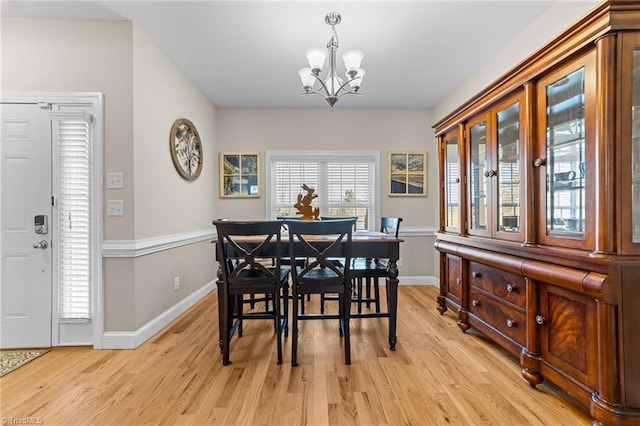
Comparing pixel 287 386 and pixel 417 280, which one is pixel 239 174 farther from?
pixel 287 386

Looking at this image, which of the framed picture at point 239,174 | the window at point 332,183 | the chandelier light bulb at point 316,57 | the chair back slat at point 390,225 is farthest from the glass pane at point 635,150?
the framed picture at point 239,174

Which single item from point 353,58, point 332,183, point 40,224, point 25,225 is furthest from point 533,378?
point 25,225

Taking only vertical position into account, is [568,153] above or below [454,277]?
above

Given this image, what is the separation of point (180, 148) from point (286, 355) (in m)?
2.39

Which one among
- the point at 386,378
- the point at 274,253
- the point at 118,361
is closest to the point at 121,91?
the point at 274,253

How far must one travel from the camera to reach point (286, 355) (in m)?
2.31

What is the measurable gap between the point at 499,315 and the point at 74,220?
10.9ft

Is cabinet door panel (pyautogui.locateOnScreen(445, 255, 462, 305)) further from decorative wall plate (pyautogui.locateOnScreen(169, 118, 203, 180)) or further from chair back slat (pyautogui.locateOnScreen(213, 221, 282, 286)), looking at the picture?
decorative wall plate (pyautogui.locateOnScreen(169, 118, 203, 180))

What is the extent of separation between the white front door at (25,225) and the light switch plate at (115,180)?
1.49ft

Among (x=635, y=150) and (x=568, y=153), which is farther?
(x=568, y=153)

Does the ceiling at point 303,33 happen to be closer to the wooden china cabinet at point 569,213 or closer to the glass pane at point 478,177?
the wooden china cabinet at point 569,213

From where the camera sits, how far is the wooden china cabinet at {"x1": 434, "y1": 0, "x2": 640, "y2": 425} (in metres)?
1.38

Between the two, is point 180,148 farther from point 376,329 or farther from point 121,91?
point 376,329

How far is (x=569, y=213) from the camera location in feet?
5.46
